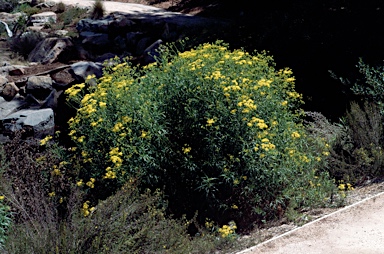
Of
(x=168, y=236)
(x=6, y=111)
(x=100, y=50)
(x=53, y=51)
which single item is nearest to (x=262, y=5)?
(x=100, y=50)

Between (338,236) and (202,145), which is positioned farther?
(202,145)

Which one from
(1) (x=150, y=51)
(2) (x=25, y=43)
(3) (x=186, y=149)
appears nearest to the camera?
(3) (x=186, y=149)

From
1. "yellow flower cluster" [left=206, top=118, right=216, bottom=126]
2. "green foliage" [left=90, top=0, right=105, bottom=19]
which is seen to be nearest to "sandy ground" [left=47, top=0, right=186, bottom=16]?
"green foliage" [left=90, top=0, right=105, bottom=19]

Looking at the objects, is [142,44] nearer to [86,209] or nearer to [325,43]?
[325,43]

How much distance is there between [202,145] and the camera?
6.10 m

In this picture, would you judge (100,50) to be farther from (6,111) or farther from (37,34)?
(6,111)

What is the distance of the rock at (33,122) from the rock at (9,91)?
3.17 ft

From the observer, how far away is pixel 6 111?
12.3 meters

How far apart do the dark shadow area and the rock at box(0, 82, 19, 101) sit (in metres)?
4.98

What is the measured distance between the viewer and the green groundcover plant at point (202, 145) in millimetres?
5809

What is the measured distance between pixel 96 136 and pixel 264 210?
1.84 meters

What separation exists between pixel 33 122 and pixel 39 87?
5.16 ft

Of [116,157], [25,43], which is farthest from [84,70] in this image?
[116,157]

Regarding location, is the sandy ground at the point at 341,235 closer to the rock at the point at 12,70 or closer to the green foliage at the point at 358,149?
the green foliage at the point at 358,149
